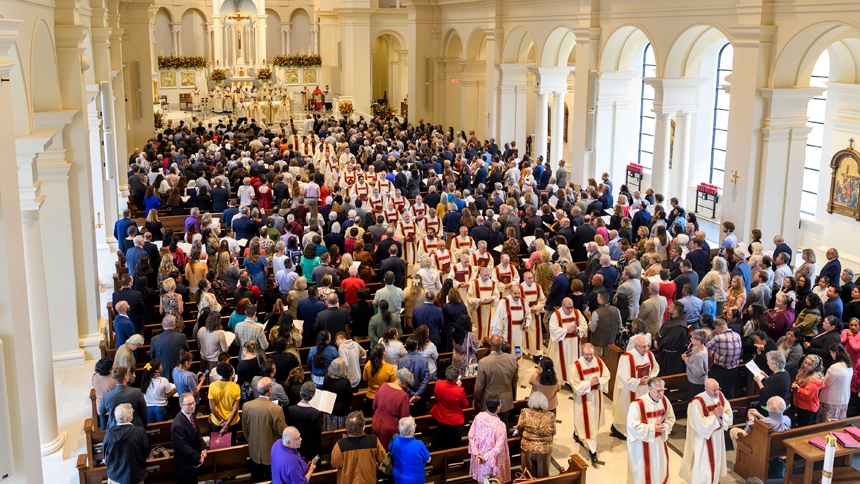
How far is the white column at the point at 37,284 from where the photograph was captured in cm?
920

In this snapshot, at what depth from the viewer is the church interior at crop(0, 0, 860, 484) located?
9.49 metres

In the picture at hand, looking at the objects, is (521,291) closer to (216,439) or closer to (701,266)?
(701,266)

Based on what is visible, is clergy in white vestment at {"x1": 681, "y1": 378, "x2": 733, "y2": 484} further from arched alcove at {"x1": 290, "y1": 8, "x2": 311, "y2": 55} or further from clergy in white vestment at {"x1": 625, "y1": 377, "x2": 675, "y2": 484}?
arched alcove at {"x1": 290, "y1": 8, "x2": 311, "y2": 55}

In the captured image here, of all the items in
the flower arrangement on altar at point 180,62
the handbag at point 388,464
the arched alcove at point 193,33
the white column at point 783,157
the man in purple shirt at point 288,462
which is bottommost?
the handbag at point 388,464

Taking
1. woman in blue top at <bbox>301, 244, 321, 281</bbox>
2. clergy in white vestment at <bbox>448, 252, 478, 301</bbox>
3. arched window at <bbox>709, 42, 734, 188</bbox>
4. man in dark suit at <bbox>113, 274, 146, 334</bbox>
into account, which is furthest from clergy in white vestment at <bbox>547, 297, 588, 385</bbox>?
arched window at <bbox>709, 42, 734, 188</bbox>

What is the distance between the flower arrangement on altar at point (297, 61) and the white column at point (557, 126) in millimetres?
19952

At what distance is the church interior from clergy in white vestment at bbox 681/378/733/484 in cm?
73

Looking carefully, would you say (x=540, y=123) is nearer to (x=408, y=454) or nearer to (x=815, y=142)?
(x=815, y=142)

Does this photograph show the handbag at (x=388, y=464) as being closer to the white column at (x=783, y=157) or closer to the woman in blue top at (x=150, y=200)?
the woman in blue top at (x=150, y=200)

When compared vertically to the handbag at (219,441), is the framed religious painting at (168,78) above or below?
above

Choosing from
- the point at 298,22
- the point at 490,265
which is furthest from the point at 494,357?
the point at 298,22

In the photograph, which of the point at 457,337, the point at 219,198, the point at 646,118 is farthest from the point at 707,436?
the point at 646,118

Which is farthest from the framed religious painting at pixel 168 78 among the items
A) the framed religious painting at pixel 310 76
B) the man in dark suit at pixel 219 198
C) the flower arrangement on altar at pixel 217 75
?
the man in dark suit at pixel 219 198

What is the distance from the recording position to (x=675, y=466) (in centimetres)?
995
